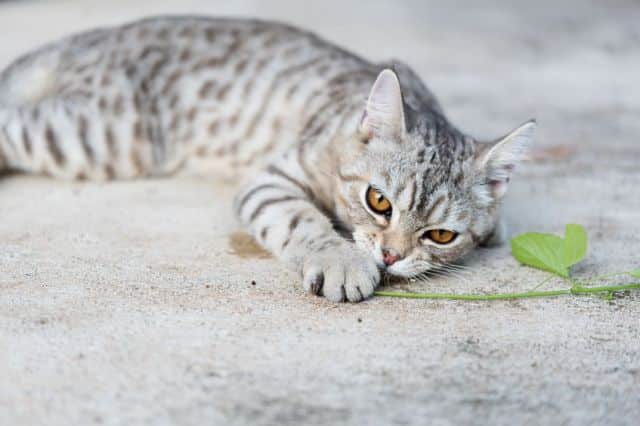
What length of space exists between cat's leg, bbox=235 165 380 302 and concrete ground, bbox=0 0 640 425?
0.06m

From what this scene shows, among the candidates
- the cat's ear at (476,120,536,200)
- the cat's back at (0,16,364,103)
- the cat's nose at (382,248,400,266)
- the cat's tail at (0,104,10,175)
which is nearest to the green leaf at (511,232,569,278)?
the cat's ear at (476,120,536,200)

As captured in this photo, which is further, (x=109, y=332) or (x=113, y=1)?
(x=113, y=1)

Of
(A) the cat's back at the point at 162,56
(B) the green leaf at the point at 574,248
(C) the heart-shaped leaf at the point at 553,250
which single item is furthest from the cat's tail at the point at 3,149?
(B) the green leaf at the point at 574,248

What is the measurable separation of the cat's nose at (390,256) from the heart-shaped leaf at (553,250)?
0.55 m

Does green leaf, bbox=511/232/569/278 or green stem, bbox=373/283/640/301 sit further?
green leaf, bbox=511/232/569/278

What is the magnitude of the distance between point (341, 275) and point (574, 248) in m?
0.92

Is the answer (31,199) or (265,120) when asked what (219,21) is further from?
(31,199)

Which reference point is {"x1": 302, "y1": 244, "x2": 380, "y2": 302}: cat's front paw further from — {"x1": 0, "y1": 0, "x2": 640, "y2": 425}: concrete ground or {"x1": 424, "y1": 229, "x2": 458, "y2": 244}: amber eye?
{"x1": 424, "y1": 229, "x2": 458, "y2": 244}: amber eye

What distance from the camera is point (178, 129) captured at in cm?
403

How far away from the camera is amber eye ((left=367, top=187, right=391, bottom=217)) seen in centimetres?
290

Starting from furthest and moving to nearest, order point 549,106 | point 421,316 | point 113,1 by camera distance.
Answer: point 113,1 < point 549,106 < point 421,316

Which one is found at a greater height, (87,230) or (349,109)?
(349,109)

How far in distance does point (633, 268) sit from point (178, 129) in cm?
227

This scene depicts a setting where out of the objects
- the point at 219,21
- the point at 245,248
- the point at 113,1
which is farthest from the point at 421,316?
the point at 113,1
